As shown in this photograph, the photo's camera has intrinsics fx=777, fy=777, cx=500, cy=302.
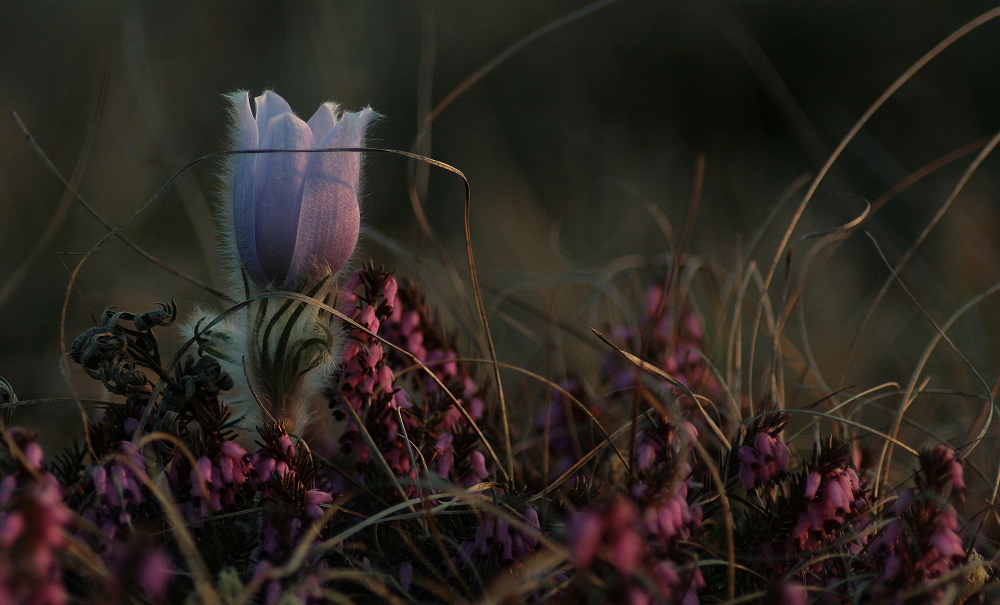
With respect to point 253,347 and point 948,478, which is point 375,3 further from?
point 948,478

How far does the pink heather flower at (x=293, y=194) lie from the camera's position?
1.12 meters

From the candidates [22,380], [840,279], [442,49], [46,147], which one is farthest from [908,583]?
[442,49]

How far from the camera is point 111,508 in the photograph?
38.0 inches

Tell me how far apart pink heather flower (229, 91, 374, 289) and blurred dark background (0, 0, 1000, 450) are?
56.0 inches

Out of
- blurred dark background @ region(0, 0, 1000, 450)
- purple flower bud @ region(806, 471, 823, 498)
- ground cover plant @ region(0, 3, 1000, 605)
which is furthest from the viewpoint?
blurred dark background @ region(0, 0, 1000, 450)

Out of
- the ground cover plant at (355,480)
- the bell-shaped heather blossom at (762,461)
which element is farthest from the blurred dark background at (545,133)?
the bell-shaped heather blossom at (762,461)

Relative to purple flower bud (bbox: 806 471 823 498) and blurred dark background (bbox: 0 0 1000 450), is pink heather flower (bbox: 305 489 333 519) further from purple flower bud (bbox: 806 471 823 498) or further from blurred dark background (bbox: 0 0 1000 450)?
blurred dark background (bbox: 0 0 1000 450)

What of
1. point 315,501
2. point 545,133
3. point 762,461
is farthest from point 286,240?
point 545,133

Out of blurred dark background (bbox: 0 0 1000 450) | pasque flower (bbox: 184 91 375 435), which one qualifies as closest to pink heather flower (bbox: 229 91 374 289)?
pasque flower (bbox: 184 91 375 435)

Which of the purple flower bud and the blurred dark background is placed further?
the blurred dark background

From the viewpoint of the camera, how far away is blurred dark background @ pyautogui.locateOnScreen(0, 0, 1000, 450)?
3.16 meters

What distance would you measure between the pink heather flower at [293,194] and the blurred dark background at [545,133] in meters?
1.42

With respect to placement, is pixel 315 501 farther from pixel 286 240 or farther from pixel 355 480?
pixel 286 240

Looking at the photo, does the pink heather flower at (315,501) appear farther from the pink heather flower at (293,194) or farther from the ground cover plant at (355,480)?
the pink heather flower at (293,194)
